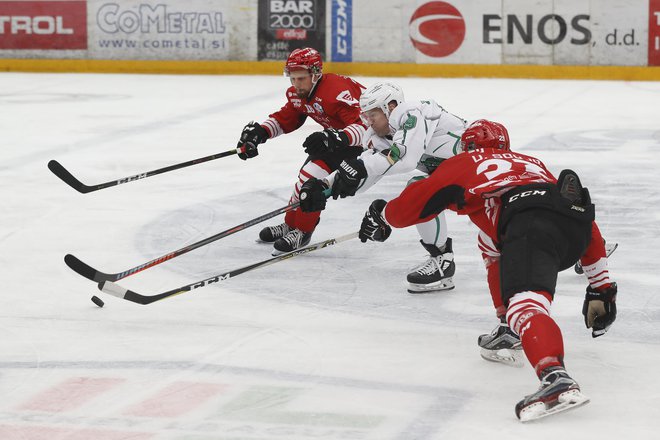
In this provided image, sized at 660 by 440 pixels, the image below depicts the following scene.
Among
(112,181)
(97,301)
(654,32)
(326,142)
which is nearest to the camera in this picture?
(97,301)

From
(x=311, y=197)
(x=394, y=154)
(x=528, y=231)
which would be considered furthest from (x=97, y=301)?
(x=528, y=231)

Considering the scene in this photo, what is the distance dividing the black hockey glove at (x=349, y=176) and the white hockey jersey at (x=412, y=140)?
0.09ft

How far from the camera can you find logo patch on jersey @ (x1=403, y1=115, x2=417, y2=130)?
482cm

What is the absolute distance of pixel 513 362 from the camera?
3896 mm

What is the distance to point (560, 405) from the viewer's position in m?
3.25

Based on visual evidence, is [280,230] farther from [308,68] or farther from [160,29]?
[160,29]

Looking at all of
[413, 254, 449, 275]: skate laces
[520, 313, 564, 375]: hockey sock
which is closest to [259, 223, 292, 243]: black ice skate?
[413, 254, 449, 275]: skate laces

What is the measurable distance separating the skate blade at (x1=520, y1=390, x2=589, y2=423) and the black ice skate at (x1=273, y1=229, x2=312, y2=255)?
8.52 feet

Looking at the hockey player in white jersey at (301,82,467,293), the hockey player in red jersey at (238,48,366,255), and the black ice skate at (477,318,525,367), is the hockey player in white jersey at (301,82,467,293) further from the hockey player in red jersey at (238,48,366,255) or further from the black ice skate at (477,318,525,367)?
the black ice skate at (477,318,525,367)

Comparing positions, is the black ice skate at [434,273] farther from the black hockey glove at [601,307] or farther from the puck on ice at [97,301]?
the puck on ice at [97,301]

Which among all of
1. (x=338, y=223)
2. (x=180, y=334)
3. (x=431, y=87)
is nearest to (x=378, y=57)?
(x=431, y=87)

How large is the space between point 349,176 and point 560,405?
6.01 feet

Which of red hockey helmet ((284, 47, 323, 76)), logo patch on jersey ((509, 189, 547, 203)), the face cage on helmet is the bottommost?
logo patch on jersey ((509, 189, 547, 203))

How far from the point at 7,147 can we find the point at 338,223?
11.8 ft
